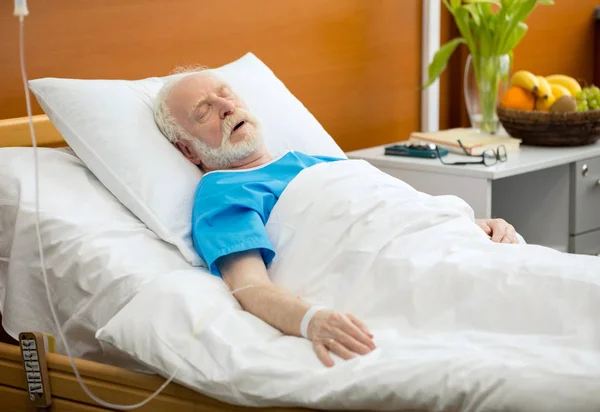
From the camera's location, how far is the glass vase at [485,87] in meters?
2.97

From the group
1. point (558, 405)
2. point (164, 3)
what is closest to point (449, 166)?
point (164, 3)

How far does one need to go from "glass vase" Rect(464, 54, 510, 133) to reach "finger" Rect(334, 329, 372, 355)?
1.69 m

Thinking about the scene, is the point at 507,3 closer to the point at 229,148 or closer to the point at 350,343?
the point at 229,148

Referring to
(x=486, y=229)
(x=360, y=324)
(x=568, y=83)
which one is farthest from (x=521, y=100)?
(x=360, y=324)

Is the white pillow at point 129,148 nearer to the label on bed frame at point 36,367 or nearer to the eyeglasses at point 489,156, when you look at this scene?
the label on bed frame at point 36,367

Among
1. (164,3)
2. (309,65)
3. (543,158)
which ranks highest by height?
(164,3)

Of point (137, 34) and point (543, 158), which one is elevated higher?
point (137, 34)

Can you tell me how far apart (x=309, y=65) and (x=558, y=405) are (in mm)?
1809

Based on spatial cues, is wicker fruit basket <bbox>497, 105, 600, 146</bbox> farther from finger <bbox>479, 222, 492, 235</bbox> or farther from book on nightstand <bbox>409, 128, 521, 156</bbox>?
finger <bbox>479, 222, 492, 235</bbox>

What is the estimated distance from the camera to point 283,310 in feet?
5.20

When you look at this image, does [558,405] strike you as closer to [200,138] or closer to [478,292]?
[478,292]

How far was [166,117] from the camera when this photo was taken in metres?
2.00

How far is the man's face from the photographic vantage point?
6.46 feet

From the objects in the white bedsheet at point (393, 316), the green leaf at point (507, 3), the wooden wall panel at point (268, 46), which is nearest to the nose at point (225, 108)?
the white bedsheet at point (393, 316)
